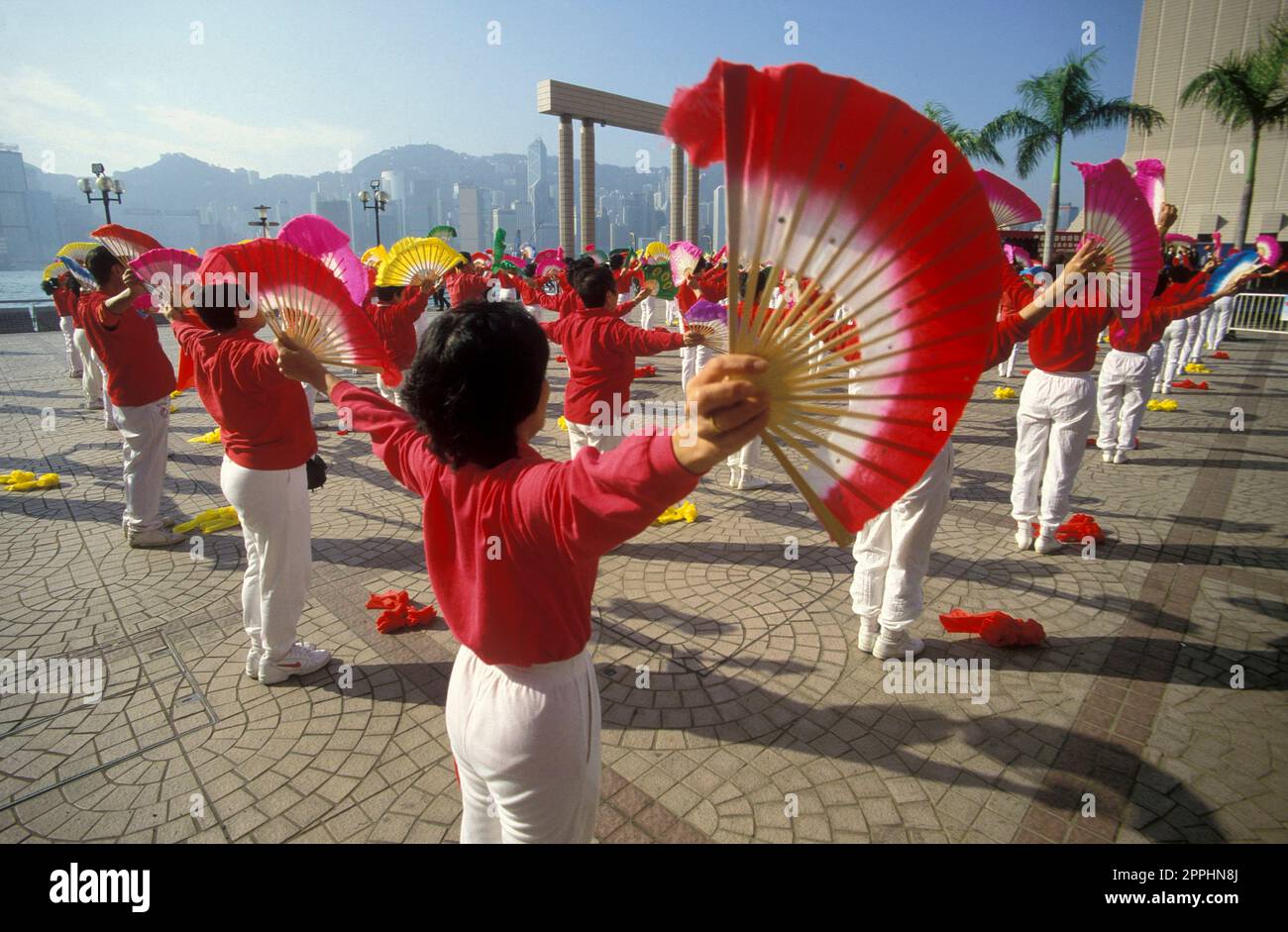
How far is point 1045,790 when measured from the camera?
3.12 metres

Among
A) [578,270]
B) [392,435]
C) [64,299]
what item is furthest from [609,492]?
[64,299]

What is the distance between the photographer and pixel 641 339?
5082 millimetres

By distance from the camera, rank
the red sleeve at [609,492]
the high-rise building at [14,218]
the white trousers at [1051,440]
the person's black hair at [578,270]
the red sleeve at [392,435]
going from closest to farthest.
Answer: the red sleeve at [609,492], the red sleeve at [392,435], the person's black hair at [578,270], the white trousers at [1051,440], the high-rise building at [14,218]

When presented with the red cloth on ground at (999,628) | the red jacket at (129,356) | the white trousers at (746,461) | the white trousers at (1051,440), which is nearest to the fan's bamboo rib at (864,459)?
the red cloth on ground at (999,628)

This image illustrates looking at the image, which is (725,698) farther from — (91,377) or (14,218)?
(14,218)

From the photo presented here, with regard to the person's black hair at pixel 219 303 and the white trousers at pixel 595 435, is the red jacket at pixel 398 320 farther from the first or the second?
the person's black hair at pixel 219 303

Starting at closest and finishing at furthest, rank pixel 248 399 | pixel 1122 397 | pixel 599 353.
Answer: pixel 248 399, pixel 599 353, pixel 1122 397

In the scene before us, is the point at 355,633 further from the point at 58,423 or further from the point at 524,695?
the point at 58,423

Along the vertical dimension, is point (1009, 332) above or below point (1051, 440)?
above

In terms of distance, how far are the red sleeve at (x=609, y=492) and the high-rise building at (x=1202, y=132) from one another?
40145 millimetres

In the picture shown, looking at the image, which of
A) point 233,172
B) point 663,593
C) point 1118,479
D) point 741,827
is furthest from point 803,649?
point 233,172

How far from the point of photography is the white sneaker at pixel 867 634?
4.29 meters

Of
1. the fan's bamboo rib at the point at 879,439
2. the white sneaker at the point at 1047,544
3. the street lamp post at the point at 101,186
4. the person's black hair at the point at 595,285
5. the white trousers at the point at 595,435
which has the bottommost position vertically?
the white sneaker at the point at 1047,544

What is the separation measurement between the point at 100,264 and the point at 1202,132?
152 ft
